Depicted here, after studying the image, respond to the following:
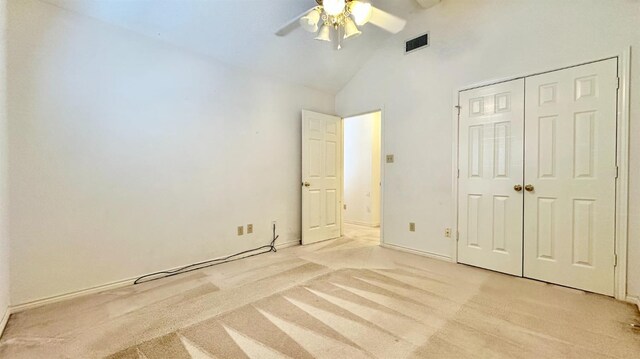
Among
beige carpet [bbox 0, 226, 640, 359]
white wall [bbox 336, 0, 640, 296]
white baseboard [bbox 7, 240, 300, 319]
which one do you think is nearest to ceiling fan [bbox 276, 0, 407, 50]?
white wall [bbox 336, 0, 640, 296]

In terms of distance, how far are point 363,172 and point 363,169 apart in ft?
0.22

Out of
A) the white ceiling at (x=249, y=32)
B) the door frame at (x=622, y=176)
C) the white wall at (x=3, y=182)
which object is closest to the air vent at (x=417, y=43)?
the white ceiling at (x=249, y=32)

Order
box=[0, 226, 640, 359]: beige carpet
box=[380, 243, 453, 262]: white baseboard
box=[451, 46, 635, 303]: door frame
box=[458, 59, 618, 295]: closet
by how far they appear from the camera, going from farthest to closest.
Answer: box=[380, 243, 453, 262]: white baseboard → box=[458, 59, 618, 295]: closet → box=[451, 46, 635, 303]: door frame → box=[0, 226, 640, 359]: beige carpet

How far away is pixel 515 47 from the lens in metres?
2.80

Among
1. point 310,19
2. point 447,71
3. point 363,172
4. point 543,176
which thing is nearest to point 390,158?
point 447,71

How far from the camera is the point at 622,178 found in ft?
7.42

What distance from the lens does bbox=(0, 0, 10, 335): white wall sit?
1896 mm

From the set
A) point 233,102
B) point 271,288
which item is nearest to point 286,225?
point 271,288

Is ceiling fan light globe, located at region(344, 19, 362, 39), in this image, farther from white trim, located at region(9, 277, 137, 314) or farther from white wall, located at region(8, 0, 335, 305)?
white trim, located at region(9, 277, 137, 314)

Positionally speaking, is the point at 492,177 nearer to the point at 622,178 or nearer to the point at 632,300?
the point at 622,178

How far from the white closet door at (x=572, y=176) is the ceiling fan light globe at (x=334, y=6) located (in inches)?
80.8

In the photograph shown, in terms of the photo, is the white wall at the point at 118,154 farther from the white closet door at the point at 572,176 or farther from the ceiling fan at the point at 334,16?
the white closet door at the point at 572,176

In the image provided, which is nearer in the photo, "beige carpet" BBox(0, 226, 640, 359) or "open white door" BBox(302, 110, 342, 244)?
"beige carpet" BBox(0, 226, 640, 359)

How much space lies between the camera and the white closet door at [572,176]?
2.33 m
